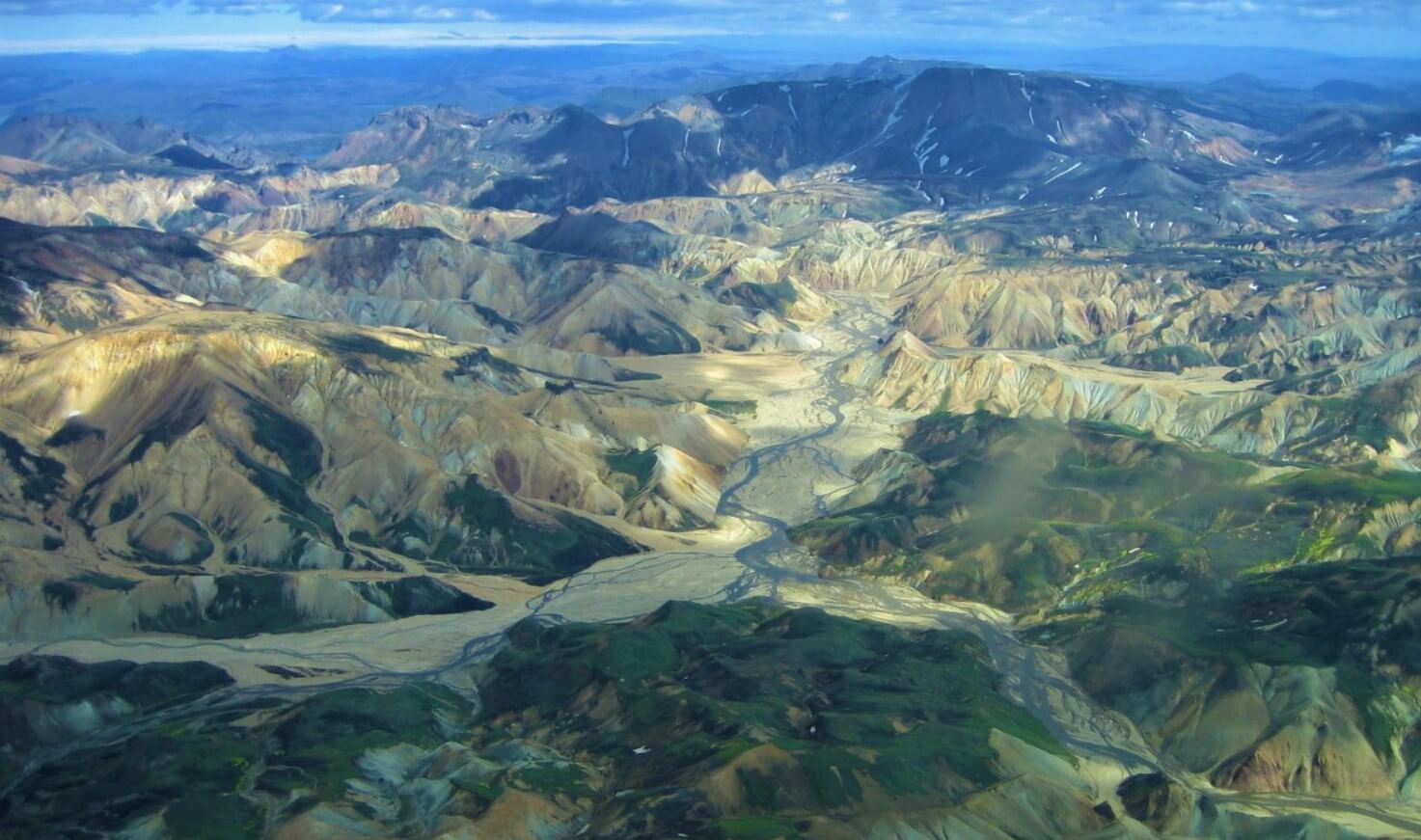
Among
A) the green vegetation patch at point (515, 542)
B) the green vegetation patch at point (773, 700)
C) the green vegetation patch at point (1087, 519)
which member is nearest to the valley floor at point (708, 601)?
the green vegetation patch at point (515, 542)

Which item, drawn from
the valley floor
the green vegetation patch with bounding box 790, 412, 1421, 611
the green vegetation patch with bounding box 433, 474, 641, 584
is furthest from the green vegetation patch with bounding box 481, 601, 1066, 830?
the green vegetation patch with bounding box 433, 474, 641, 584

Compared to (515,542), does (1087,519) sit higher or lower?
higher

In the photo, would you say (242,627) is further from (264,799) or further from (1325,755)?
(1325,755)

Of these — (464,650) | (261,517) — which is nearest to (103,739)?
(464,650)

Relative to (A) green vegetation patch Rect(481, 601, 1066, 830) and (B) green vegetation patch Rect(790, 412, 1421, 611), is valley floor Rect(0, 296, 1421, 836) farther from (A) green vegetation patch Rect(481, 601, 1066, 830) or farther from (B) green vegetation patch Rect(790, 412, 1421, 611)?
(B) green vegetation patch Rect(790, 412, 1421, 611)

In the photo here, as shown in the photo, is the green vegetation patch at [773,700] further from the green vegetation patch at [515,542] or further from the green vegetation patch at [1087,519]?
the green vegetation patch at [515,542]

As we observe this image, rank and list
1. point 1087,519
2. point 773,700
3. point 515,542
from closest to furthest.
A: point 773,700 < point 1087,519 < point 515,542

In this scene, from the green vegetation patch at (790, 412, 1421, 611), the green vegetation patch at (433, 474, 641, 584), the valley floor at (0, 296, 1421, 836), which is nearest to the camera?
the valley floor at (0, 296, 1421, 836)

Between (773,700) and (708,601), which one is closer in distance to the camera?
(773,700)

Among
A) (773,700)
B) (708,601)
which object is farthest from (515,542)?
(773,700)

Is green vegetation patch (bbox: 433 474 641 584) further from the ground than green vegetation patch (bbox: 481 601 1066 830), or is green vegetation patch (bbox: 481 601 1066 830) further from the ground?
green vegetation patch (bbox: 481 601 1066 830)

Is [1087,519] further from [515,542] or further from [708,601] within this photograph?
[515,542]
